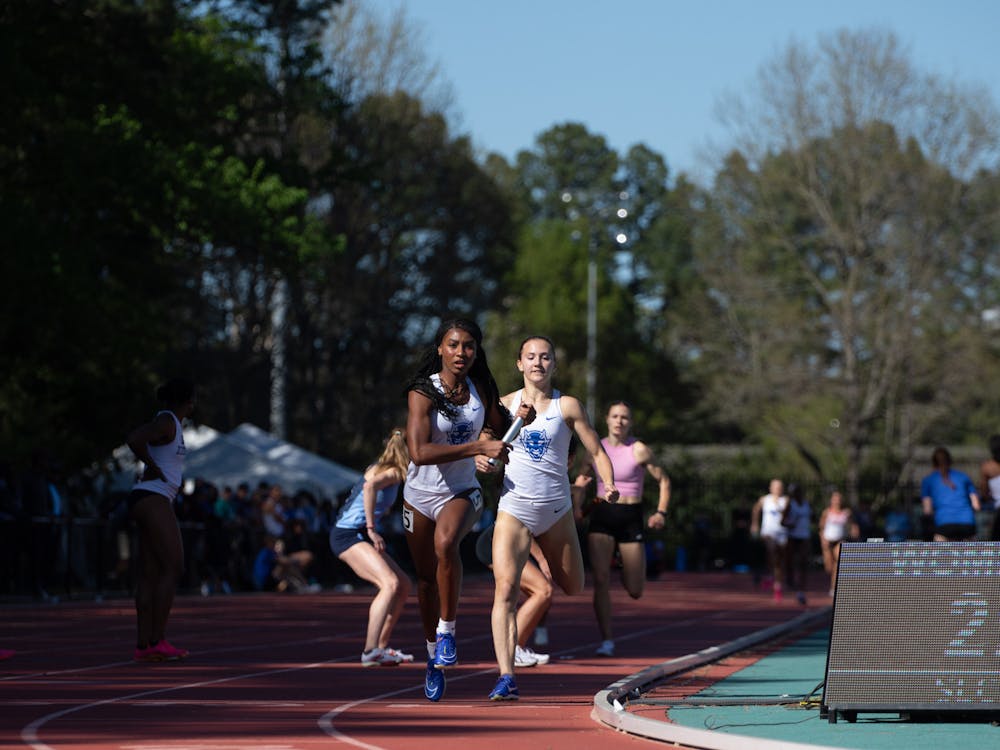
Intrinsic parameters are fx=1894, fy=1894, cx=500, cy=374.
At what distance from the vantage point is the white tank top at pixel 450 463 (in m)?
10.1

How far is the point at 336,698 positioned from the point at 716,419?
45.1 meters

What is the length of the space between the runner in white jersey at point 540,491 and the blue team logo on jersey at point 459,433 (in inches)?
31.9

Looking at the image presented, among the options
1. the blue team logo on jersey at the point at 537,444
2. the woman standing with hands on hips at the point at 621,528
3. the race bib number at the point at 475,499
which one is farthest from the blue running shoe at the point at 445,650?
the woman standing with hands on hips at the point at 621,528

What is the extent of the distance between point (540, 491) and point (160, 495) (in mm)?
3655

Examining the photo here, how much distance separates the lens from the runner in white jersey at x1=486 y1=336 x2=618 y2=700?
10711mm

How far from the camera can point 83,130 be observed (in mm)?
30312

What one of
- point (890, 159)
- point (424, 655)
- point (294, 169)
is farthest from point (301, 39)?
point (424, 655)

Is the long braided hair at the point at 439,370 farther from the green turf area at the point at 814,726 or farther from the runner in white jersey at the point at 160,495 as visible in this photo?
the runner in white jersey at the point at 160,495

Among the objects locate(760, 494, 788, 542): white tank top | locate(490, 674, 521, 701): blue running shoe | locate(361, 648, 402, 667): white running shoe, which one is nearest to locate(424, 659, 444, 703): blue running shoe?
locate(490, 674, 521, 701): blue running shoe

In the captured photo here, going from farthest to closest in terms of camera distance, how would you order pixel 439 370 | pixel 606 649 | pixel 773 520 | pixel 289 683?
pixel 773 520 → pixel 606 649 → pixel 289 683 → pixel 439 370

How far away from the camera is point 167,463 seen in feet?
44.3

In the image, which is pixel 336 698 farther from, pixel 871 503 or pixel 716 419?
pixel 716 419

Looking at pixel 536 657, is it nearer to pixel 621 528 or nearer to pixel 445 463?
pixel 621 528

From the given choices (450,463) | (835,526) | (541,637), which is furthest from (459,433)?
(835,526)
